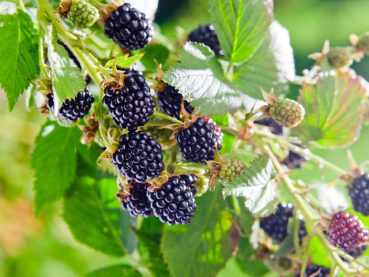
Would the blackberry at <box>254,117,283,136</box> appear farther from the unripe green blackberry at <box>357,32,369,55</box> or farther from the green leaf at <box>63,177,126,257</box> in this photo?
the green leaf at <box>63,177,126,257</box>

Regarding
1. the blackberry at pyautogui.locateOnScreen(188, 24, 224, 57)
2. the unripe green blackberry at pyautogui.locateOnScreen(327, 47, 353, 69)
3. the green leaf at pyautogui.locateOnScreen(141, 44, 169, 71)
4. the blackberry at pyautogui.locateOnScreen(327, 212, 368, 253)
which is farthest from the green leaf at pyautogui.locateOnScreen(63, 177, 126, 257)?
the unripe green blackberry at pyautogui.locateOnScreen(327, 47, 353, 69)

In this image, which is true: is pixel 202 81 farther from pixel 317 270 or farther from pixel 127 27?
pixel 317 270

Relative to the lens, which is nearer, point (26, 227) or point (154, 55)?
point (154, 55)

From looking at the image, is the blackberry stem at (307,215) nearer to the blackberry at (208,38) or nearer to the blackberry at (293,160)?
the blackberry at (293,160)

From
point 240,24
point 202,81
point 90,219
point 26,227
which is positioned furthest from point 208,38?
point 26,227

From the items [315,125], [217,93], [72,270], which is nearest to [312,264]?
[315,125]

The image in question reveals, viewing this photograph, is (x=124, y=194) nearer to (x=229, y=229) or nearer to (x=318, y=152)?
(x=229, y=229)

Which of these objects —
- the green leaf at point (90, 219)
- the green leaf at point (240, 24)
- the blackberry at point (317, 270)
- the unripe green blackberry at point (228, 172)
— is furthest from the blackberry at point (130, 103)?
the blackberry at point (317, 270)
